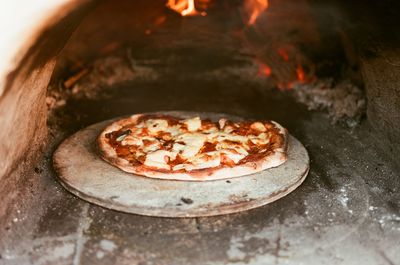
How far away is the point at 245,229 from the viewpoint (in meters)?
3.00

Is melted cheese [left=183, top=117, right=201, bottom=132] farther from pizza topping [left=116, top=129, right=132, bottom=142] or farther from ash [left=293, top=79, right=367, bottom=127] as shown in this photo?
ash [left=293, top=79, right=367, bottom=127]

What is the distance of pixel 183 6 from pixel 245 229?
3.11 metres

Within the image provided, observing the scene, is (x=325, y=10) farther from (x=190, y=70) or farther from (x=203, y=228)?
(x=203, y=228)

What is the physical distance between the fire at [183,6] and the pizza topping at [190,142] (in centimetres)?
168

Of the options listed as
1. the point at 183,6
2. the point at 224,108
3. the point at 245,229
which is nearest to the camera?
the point at 245,229

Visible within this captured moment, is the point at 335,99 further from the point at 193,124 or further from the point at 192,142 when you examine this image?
the point at 192,142

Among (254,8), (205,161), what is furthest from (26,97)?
(254,8)

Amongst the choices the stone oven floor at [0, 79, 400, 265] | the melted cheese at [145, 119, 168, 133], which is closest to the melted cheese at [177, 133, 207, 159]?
the melted cheese at [145, 119, 168, 133]

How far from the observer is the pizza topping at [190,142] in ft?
10.9

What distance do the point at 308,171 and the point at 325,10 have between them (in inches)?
75.8

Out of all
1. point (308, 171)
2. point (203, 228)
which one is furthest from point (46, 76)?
point (308, 171)

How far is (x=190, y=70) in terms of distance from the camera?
6.06 metres

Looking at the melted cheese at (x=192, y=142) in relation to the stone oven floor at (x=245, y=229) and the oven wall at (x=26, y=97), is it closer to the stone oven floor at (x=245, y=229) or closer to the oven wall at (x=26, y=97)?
the stone oven floor at (x=245, y=229)

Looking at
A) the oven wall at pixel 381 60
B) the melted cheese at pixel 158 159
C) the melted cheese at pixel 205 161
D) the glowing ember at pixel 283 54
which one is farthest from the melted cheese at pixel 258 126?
the glowing ember at pixel 283 54
